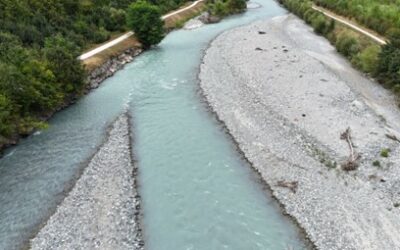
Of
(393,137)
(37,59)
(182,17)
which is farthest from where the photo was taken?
(182,17)

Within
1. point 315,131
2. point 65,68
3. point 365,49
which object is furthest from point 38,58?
point 365,49

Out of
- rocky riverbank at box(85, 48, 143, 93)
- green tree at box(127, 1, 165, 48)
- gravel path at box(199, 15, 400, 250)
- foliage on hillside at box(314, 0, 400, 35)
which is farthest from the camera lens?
green tree at box(127, 1, 165, 48)

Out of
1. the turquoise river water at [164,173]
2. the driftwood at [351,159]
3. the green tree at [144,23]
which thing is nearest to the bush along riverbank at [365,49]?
the driftwood at [351,159]

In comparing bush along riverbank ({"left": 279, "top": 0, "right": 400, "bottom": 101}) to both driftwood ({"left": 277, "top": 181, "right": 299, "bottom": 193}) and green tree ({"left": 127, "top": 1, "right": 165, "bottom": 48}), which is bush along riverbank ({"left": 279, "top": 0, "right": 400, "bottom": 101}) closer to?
driftwood ({"left": 277, "top": 181, "right": 299, "bottom": 193})

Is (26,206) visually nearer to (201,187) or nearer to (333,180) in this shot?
(201,187)

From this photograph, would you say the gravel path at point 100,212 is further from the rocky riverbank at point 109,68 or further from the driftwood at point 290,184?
the rocky riverbank at point 109,68

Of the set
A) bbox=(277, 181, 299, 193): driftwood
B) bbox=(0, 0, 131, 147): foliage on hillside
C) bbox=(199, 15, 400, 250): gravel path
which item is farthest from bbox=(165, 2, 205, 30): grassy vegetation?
bbox=(277, 181, 299, 193): driftwood

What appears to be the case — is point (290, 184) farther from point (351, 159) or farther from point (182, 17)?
point (182, 17)
